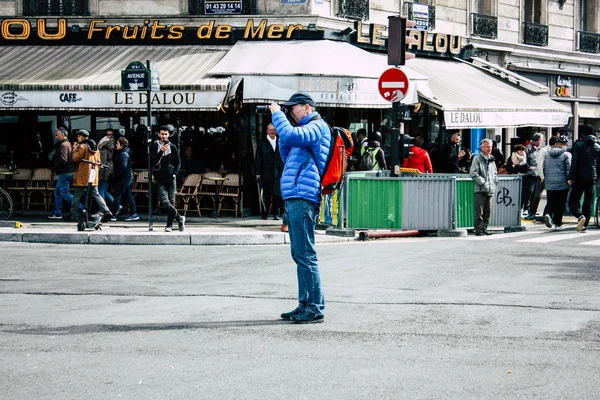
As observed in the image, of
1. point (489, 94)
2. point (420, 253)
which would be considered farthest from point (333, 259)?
point (489, 94)

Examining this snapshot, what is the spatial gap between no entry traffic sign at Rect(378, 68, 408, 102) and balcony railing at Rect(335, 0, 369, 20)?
17.8 feet

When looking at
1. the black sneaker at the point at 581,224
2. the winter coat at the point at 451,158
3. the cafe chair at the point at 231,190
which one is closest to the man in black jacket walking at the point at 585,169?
the black sneaker at the point at 581,224

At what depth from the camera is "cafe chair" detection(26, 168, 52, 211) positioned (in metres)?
19.4

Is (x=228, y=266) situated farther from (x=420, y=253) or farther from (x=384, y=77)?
(x=384, y=77)

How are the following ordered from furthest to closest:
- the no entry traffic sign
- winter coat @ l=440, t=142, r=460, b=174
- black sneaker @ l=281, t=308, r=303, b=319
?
1. winter coat @ l=440, t=142, r=460, b=174
2. the no entry traffic sign
3. black sneaker @ l=281, t=308, r=303, b=319

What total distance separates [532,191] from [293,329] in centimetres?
1392

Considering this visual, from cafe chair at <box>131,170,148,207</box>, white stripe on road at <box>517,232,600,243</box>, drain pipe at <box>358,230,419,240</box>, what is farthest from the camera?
cafe chair at <box>131,170,148,207</box>

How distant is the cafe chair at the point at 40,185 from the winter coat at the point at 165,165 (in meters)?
4.71

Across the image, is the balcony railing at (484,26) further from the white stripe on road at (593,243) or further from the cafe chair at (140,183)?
the white stripe on road at (593,243)

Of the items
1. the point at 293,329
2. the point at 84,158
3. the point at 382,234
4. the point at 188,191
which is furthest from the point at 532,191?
the point at 293,329

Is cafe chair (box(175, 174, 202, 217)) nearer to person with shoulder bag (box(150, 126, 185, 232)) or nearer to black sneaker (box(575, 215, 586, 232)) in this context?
person with shoulder bag (box(150, 126, 185, 232))

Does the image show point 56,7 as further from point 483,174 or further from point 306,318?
point 306,318

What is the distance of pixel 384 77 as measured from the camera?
15820 mm

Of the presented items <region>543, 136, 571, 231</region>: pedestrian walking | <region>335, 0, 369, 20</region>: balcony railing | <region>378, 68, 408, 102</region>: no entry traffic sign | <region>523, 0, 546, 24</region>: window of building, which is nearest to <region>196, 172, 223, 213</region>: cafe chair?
<region>378, 68, 408, 102</region>: no entry traffic sign
